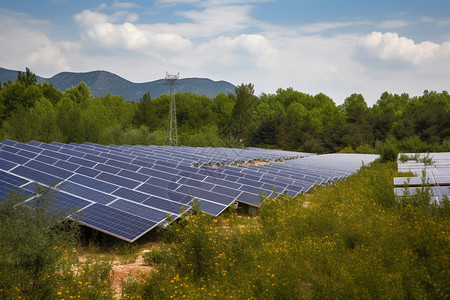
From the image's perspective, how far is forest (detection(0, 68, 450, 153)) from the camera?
44688 mm

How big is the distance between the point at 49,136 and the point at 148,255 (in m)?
36.4

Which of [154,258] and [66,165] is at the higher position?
[66,165]

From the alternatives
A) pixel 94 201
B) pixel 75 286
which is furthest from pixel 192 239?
pixel 94 201

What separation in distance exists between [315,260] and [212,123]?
82.9m

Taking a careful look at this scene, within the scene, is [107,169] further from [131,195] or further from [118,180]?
[131,195]

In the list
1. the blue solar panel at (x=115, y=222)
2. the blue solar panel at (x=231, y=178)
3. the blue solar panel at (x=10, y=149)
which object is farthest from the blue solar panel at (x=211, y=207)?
the blue solar panel at (x=10, y=149)

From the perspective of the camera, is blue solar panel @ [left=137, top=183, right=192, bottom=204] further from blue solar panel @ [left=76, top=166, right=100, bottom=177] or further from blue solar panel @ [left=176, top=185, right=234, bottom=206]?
blue solar panel @ [left=76, top=166, right=100, bottom=177]

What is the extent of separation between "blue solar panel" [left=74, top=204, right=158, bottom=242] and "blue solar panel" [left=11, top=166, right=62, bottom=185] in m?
3.49

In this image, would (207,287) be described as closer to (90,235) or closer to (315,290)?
(315,290)

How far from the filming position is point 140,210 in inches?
456

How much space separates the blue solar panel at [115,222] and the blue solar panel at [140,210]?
0.31m

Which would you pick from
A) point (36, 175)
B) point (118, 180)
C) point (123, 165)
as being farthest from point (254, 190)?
point (36, 175)

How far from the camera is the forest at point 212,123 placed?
1759 inches

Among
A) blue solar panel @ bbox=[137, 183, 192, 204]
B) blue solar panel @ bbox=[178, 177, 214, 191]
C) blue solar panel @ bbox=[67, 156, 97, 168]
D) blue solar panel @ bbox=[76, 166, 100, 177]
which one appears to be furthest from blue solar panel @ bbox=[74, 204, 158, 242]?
blue solar panel @ bbox=[67, 156, 97, 168]
